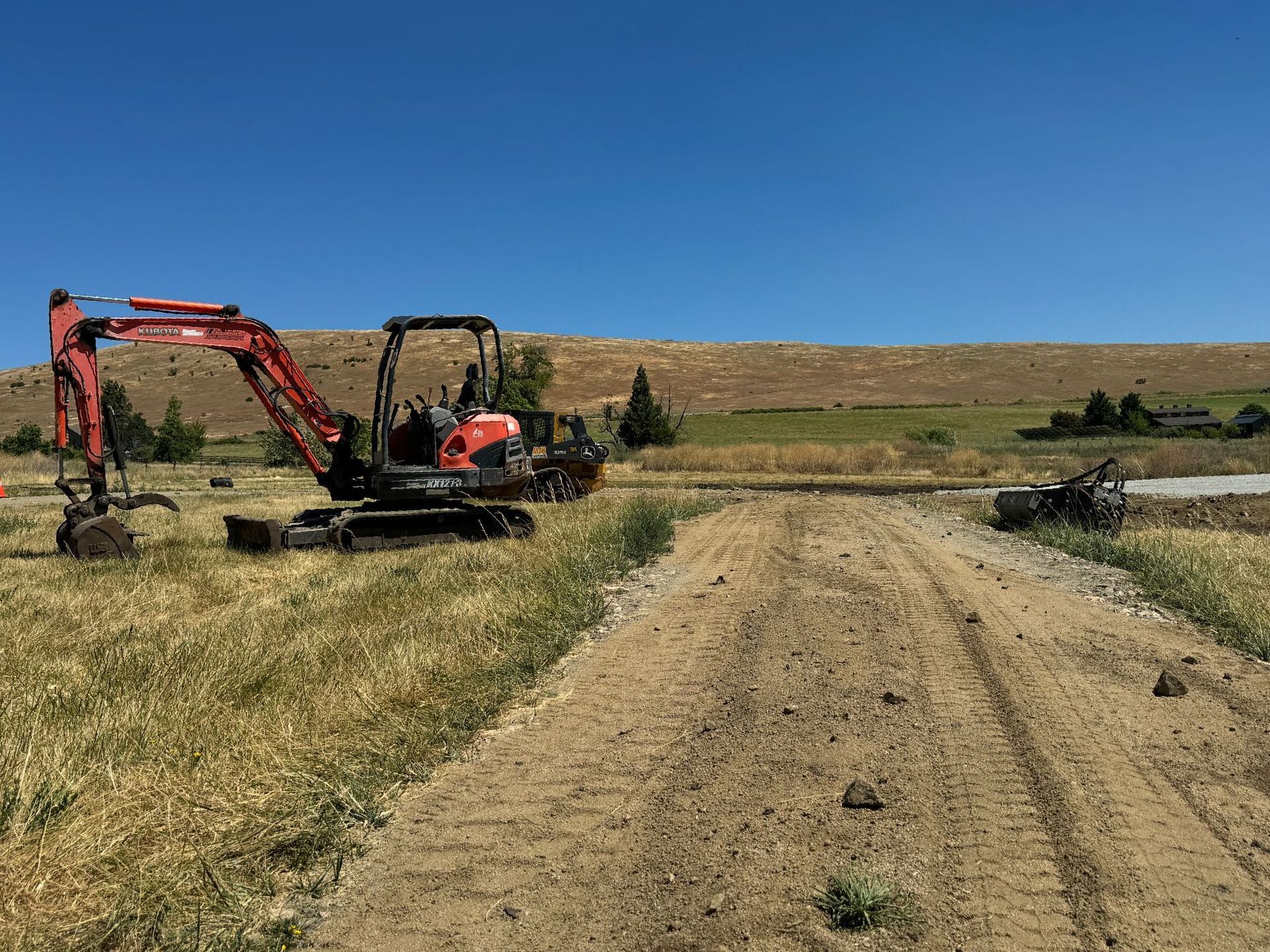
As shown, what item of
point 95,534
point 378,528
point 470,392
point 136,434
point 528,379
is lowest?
point 378,528

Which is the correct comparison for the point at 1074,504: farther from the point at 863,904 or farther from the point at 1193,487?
the point at 1193,487

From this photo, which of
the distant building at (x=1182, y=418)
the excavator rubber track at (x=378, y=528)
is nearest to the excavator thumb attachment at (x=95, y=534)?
the excavator rubber track at (x=378, y=528)

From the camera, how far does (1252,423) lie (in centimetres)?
6669

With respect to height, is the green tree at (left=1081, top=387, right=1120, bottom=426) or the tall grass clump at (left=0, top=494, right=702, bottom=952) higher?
the green tree at (left=1081, top=387, right=1120, bottom=426)

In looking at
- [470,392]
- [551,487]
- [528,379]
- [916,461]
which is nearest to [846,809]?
[470,392]

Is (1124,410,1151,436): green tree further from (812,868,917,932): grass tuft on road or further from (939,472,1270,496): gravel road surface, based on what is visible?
(812,868,917,932): grass tuft on road

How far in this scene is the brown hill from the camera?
89.2m

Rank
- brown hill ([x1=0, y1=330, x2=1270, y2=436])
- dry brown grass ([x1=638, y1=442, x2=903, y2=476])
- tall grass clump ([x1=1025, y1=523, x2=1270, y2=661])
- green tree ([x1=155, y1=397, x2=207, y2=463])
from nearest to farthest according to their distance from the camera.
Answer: tall grass clump ([x1=1025, y1=523, x2=1270, y2=661]), dry brown grass ([x1=638, y1=442, x2=903, y2=476]), green tree ([x1=155, y1=397, x2=207, y2=463]), brown hill ([x1=0, y1=330, x2=1270, y2=436])

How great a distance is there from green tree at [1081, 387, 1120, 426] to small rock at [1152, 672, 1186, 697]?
72.4 meters

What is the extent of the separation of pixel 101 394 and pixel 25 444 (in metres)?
52.8

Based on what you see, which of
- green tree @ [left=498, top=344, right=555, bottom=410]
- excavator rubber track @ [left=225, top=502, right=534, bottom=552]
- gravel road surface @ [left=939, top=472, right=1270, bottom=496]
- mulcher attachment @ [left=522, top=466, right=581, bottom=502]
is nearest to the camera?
excavator rubber track @ [left=225, top=502, right=534, bottom=552]

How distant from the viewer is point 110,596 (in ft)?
29.7

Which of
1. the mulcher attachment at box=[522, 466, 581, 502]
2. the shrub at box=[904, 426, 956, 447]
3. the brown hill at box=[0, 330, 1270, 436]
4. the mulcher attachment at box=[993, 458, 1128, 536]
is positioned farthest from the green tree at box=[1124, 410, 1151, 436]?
the mulcher attachment at box=[522, 466, 581, 502]

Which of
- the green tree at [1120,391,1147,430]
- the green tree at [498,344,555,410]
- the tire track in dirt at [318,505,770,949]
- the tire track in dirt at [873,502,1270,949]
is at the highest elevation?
the green tree at [498,344,555,410]
